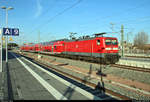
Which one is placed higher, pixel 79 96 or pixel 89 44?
pixel 89 44

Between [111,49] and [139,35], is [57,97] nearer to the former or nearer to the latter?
[111,49]

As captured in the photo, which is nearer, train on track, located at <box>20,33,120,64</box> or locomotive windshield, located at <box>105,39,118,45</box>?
train on track, located at <box>20,33,120,64</box>

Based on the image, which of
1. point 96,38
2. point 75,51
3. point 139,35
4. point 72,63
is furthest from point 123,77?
point 139,35

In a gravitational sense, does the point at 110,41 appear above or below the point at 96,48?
above

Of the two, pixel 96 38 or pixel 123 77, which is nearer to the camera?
pixel 123 77

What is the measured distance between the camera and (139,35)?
62844mm

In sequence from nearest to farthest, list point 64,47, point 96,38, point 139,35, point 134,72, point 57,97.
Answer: point 57,97 < point 134,72 < point 96,38 < point 64,47 < point 139,35

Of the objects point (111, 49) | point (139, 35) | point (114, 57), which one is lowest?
point (114, 57)

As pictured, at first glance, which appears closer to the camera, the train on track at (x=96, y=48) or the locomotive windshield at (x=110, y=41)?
the train on track at (x=96, y=48)

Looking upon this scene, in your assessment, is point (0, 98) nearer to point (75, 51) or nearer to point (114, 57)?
point (114, 57)

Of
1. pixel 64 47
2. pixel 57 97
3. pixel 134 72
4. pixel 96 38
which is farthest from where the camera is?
pixel 64 47

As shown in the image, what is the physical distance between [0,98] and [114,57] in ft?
42.9

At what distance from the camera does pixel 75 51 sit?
21922mm

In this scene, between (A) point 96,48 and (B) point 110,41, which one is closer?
(B) point 110,41
